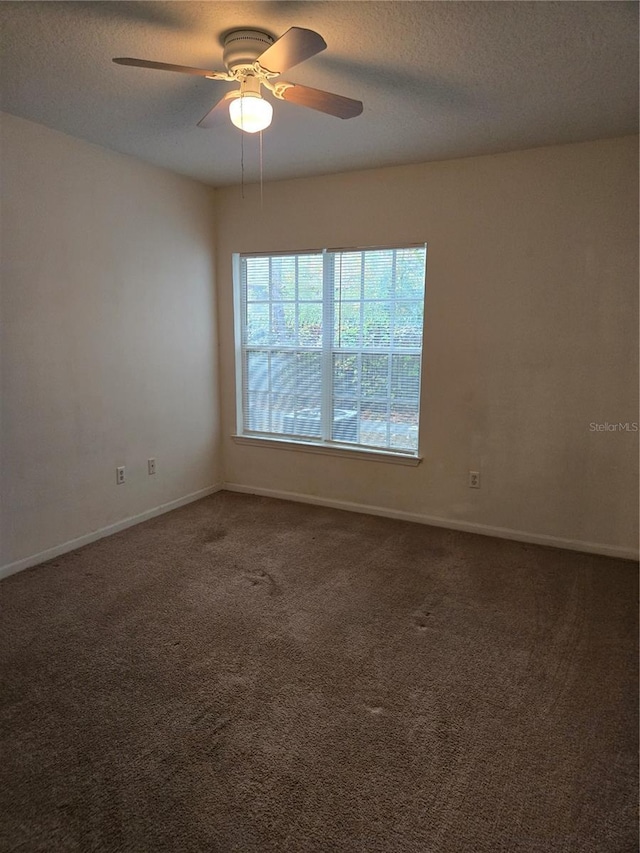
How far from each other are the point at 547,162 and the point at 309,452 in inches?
101

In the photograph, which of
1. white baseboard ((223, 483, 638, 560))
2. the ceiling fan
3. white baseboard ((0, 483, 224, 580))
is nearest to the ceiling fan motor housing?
the ceiling fan

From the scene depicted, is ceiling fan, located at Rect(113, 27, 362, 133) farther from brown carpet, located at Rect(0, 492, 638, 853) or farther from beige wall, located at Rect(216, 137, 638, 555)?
brown carpet, located at Rect(0, 492, 638, 853)

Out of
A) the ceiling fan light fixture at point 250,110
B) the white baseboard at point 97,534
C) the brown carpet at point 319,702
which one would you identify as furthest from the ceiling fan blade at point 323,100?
the white baseboard at point 97,534

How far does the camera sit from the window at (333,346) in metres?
3.81

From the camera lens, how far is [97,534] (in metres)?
3.55

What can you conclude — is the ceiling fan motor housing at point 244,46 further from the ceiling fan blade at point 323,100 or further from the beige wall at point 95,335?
the beige wall at point 95,335

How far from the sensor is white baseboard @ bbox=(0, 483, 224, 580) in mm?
3070

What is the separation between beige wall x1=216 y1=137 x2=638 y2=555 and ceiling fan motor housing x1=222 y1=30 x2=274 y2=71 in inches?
72.1

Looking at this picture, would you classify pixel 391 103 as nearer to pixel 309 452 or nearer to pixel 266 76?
pixel 266 76

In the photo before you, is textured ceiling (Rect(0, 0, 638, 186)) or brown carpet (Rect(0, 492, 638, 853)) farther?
textured ceiling (Rect(0, 0, 638, 186))

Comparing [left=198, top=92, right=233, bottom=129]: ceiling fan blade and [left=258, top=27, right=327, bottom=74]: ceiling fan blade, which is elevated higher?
[left=198, top=92, right=233, bottom=129]: ceiling fan blade

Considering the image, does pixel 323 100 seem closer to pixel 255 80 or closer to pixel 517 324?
pixel 255 80

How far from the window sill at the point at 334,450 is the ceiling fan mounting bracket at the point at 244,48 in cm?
261

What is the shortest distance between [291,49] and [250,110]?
1.02 ft
